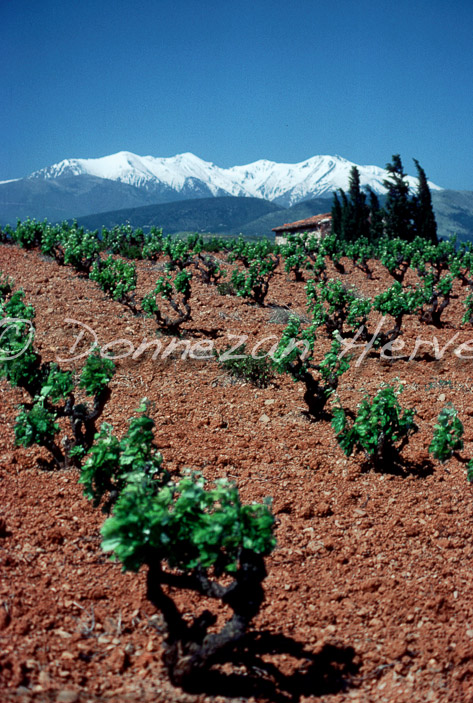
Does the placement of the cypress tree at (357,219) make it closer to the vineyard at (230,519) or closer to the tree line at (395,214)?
the tree line at (395,214)

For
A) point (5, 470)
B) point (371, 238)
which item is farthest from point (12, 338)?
point (371, 238)

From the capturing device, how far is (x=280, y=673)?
378 cm

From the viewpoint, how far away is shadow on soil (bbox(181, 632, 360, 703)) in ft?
11.8

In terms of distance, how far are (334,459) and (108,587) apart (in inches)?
141

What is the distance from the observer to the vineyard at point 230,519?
355cm

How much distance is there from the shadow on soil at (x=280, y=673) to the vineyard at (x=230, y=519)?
14 millimetres

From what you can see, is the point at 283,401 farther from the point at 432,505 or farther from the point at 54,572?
the point at 54,572

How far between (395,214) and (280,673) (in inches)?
1888

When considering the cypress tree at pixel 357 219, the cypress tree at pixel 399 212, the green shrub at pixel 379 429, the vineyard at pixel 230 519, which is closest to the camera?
the vineyard at pixel 230 519

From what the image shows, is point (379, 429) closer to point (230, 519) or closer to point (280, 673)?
point (280, 673)

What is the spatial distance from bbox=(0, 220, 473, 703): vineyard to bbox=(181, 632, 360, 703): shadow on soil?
0.04 ft

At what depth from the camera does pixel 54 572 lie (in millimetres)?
4617

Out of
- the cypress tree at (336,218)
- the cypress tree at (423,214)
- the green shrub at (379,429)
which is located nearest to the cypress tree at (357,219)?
the cypress tree at (336,218)

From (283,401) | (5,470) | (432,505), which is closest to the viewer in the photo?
(432,505)
